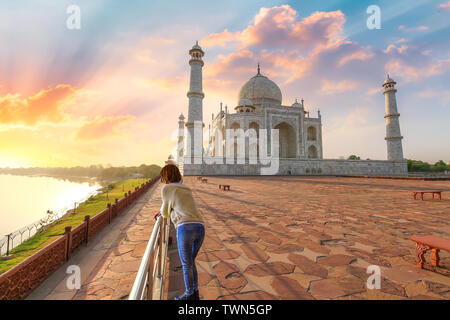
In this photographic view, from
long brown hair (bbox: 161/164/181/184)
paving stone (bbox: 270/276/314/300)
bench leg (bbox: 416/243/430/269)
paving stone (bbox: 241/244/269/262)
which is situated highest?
long brown hair (bbox: 161/164/181/184)

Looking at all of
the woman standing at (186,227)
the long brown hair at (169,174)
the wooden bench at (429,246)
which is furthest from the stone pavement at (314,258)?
the long brown hair at (169,174)

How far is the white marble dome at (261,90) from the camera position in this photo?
112 ft

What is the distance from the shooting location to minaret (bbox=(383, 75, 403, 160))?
93.0ft

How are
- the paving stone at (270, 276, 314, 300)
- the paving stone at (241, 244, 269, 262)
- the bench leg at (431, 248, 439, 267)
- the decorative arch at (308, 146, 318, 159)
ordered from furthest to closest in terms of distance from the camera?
the decorative arch at (308, 146, 318, 159), the paving stone at (241, 244, 269, 262), the bench leg at (431, 248, 439, 267), the paving stone at (270, 276, 314, 300)

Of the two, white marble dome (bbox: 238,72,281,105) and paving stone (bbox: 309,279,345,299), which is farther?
white marble dome (bbox: 238,72,281,105)

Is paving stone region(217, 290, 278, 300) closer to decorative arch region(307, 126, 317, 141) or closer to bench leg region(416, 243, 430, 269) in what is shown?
bench leg region(416, 243, 430, 269)

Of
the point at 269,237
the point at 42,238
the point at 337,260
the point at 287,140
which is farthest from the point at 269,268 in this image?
the point at 287,140

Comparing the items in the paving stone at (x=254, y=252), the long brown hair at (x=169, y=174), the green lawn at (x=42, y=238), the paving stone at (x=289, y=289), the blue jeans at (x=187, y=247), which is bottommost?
the green lawn at (x=42, y=238)

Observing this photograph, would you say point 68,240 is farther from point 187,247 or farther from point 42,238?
point 42,238

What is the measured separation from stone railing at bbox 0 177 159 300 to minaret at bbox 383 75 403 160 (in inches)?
1391

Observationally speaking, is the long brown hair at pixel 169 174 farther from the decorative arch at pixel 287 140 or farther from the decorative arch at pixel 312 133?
the decorative arch at pixel 312 133

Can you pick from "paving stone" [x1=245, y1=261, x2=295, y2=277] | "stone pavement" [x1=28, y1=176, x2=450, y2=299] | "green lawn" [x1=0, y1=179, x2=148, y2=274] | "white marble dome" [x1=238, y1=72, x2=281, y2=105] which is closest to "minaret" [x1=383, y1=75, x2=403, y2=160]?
"white marble dome" [x1=238, y1=72, x2=281, y2=105]
